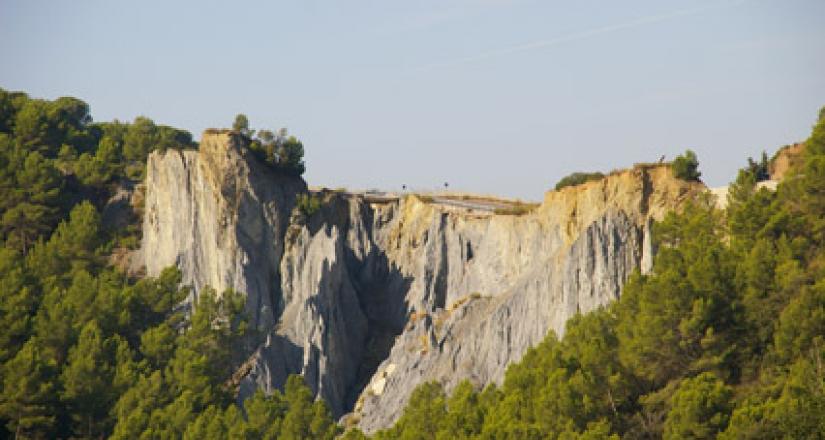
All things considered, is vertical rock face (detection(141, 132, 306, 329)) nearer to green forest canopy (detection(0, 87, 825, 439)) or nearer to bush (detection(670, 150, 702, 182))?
green forest canopy (detection(0, 87, 825, 439))

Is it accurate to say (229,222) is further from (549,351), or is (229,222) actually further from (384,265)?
(549,351)

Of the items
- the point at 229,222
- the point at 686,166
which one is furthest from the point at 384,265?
the point at 686,166

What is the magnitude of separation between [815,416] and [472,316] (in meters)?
33.4

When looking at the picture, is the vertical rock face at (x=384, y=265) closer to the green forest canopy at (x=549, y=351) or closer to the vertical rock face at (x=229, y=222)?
the vertical rock face at (x=229, y=222)

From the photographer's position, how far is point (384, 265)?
118062 millimetres

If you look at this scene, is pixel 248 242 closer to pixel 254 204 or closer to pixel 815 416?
pixel 254 204

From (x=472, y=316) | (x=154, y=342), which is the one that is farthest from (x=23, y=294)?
(x=472, y=316)

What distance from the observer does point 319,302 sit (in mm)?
112688

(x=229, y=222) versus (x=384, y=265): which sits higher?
(x=229, y=222)

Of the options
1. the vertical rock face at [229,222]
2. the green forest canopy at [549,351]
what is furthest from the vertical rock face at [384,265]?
the green forest canopy at [549,351]

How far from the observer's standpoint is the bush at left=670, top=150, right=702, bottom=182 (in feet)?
310

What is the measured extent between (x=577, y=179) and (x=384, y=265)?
19900 millimetres

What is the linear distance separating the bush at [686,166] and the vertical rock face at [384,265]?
0.53 m

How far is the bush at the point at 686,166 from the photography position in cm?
9444
